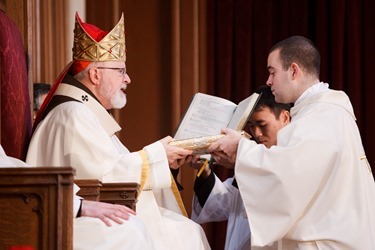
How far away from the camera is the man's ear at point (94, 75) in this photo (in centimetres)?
488

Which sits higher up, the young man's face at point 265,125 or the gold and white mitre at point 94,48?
the gold and white mitre at point 94,48

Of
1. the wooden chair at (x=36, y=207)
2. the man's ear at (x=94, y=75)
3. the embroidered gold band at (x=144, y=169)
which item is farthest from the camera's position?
the man's ear at (x=94, y=75)

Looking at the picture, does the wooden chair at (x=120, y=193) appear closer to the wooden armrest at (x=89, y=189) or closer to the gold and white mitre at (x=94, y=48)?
the wooden armrest at (x=89, y=189)

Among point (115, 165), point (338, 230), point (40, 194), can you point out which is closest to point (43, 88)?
point (115, 165)

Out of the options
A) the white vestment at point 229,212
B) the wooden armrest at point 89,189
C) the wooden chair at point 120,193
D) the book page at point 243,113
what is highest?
the book page at point 243,113

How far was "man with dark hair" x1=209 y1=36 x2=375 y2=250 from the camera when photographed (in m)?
4.35

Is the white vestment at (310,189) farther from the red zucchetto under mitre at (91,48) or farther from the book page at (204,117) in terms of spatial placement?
the red zucchetto under mitre at (91,48)

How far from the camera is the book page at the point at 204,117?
4836 millimetres

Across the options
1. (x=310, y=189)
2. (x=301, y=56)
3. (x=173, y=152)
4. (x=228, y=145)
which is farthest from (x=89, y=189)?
(x=301, y=56)

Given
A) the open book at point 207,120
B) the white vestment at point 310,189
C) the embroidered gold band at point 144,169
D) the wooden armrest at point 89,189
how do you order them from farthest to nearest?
the open book at point 207,120 < the embroidered gold band at point 144,169 < the white vestment at point 310,189 < the wooden armrest at point 89,189

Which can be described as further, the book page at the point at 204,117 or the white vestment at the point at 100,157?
the book page at the point at 204,117

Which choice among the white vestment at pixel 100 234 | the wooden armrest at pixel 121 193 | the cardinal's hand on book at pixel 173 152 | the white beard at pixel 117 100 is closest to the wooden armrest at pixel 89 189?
the white vestment at pixel 100 234

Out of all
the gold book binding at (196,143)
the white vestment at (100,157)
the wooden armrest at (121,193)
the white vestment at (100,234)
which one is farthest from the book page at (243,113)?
the white vestment at (100,234)

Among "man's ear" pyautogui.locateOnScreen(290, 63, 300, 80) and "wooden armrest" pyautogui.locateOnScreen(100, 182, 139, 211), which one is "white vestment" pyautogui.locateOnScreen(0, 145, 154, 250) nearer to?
"wooden armrest" pyautogui.locateOnScreen(100, 182, 139, 211)
